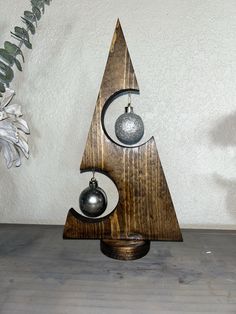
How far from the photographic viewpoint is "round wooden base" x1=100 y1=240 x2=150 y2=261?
0.72 metres

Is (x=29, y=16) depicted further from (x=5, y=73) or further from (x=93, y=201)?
(x=93, y=201)

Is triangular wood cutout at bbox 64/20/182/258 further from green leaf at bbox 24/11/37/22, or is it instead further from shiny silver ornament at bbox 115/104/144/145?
green leaf at bbox 24/11/37/22

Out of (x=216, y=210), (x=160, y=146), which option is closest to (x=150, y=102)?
(x=160, y=146)

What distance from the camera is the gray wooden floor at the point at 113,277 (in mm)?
561

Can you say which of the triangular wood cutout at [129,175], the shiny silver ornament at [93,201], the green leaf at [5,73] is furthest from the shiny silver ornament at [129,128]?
the green leaf at [5,73]

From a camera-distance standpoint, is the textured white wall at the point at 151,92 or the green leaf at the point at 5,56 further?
the textured white wall at the point at 151,92

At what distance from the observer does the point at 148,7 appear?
33.8 inches

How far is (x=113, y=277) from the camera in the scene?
0.65m

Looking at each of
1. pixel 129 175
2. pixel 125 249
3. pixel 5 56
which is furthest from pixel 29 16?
pixel 125 249

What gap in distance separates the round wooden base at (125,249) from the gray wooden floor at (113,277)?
2 centimetres

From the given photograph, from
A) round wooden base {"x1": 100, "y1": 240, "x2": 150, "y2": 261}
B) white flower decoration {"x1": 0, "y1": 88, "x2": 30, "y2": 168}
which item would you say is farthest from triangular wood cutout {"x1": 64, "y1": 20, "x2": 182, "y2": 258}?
white flower decoration {"x1": 0, "y1": 88, "x2": 30, "y2": 168}

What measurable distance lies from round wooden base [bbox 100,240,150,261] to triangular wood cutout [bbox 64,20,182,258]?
0.01 m

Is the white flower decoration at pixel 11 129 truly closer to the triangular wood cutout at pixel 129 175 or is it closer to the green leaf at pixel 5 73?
the green leaf at pixel 5 73

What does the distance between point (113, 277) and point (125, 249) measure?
8 cm
